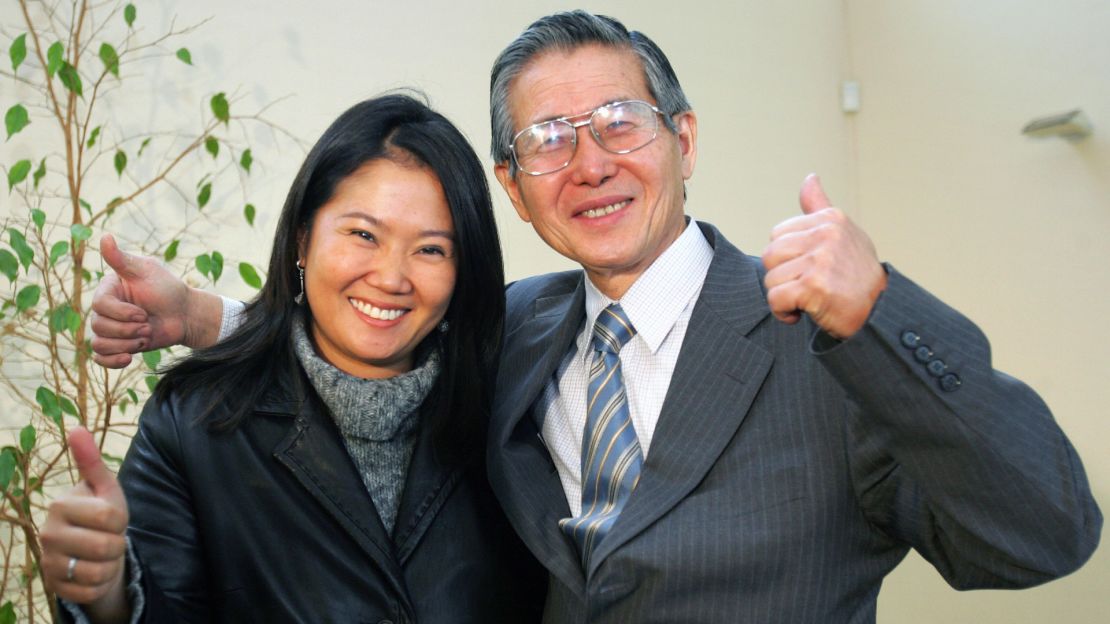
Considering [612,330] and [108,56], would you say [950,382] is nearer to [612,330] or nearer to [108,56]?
[612,330]

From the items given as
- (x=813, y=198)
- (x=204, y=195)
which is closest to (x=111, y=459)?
(x=204, y=195)

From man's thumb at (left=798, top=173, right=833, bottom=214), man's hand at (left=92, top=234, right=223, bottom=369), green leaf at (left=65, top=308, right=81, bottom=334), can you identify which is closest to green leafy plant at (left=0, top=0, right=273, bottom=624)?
green leaf at (left=65, top=308, right=81, bottom=334)

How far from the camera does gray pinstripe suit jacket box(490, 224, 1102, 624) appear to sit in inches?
47.1

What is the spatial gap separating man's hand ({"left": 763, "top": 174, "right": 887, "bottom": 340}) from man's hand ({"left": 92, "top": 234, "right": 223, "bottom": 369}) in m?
1.17

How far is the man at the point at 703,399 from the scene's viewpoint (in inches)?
47.2

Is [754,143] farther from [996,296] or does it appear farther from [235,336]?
[235,336]

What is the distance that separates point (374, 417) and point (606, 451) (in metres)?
0.43

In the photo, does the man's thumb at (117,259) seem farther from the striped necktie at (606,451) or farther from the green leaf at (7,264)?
the striped necktie at (606,451)

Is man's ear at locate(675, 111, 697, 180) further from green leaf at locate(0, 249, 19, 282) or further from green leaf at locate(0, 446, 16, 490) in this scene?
green leaf at locate(0, 446, 16, 490)

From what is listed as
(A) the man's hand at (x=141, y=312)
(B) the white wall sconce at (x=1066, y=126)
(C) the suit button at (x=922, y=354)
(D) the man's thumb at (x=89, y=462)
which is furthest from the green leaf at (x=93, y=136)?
(B) the white wall sconce at (x=1066, y=126)

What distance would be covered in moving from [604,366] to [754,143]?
2823 mm

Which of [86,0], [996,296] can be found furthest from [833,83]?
[86,0]

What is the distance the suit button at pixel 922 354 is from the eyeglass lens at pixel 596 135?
80 centimetres

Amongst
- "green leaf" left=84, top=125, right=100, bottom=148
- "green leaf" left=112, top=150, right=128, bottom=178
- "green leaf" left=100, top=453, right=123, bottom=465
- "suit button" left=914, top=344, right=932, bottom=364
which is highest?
"green leaf" left=84, top=125, right=100, bottom=148
